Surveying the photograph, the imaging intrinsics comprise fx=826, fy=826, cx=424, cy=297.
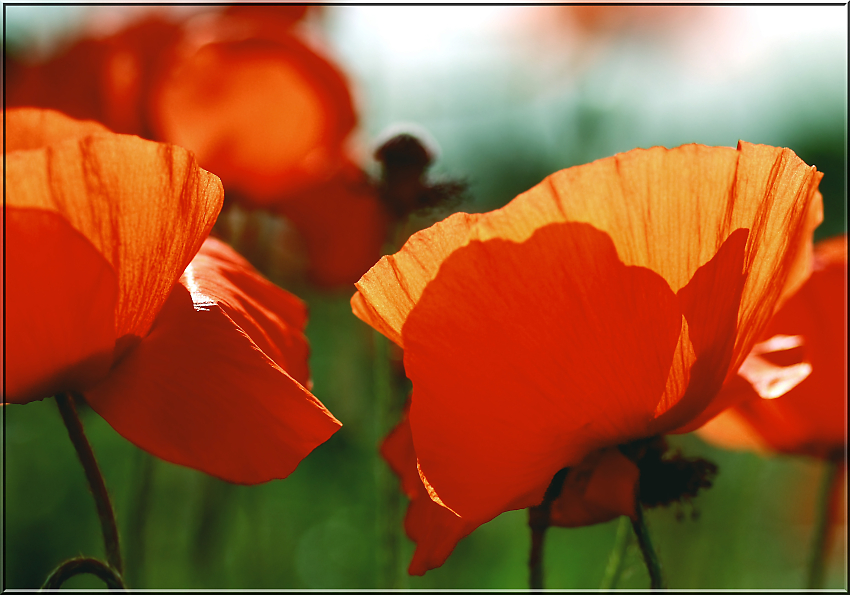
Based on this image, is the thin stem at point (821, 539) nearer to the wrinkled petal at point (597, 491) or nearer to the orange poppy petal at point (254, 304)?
the wrinkled petal at point (597, 491)

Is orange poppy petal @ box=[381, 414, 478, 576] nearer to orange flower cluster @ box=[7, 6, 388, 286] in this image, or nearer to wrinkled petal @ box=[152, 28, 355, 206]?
orange flower cluster @ box=[7, 6, 388, 286]

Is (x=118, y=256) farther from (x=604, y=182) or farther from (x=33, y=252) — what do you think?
(x=604, y=182)

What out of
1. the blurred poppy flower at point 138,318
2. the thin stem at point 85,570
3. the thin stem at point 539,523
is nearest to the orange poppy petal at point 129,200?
the blurred poppy flower at point 138,318

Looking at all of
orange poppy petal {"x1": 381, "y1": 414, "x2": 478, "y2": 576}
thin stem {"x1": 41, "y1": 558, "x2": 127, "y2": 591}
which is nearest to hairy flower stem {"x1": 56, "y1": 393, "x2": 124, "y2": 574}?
thin stem {"x1": 41, "y1": 558, "x2": 127, "y2": 591}

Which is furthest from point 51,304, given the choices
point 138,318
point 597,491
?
point 597,491

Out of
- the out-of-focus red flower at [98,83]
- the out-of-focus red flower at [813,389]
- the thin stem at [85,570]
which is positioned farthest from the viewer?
the out-of-focus red flower at [98,83]

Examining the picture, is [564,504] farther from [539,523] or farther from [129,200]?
[129,200]

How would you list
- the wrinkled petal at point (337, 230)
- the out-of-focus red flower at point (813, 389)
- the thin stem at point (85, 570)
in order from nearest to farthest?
the thin stem at point (85, 570) → the out-of-focus red flower at point (813, 389) → the wrinkled petal at point (337, 230)
